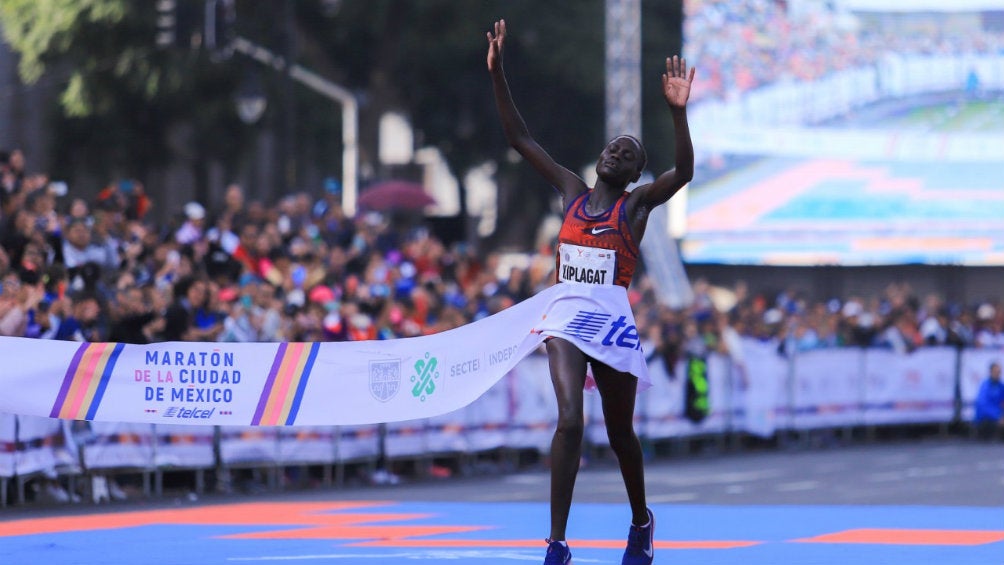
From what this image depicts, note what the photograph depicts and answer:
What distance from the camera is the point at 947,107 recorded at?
3603 centimetres

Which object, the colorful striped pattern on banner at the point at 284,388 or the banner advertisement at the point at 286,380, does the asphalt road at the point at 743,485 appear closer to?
the banner advertisement at the point at 286,380

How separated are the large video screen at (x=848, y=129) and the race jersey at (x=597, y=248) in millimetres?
25965

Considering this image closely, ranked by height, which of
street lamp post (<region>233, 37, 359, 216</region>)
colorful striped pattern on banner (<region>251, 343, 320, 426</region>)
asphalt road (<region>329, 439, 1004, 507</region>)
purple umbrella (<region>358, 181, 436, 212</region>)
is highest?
street lamp post (<region>233, 37, 359, 216</region>)

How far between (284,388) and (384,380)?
1.77ft

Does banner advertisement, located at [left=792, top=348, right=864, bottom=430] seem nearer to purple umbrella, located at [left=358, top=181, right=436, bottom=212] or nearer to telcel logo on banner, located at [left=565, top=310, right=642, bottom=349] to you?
purple umbrella, located at [left=358, top=181, right=436, bottom=212]

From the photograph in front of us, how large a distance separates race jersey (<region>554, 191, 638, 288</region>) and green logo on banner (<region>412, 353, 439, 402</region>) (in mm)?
1419

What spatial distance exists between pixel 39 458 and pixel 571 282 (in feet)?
27.4

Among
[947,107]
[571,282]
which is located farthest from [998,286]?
[571,282]

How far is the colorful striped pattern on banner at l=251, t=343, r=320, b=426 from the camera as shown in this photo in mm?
10938

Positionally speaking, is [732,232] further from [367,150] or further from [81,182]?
[81,182]

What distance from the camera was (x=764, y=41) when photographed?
A: 3553cm

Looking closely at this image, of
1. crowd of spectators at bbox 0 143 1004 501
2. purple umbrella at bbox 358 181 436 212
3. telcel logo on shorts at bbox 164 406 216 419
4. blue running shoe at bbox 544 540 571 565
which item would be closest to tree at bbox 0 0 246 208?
purple umbrella at bbox 358 181 436 212

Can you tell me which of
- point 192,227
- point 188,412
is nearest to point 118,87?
point 192,227

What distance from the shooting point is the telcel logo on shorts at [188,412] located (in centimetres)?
1098
